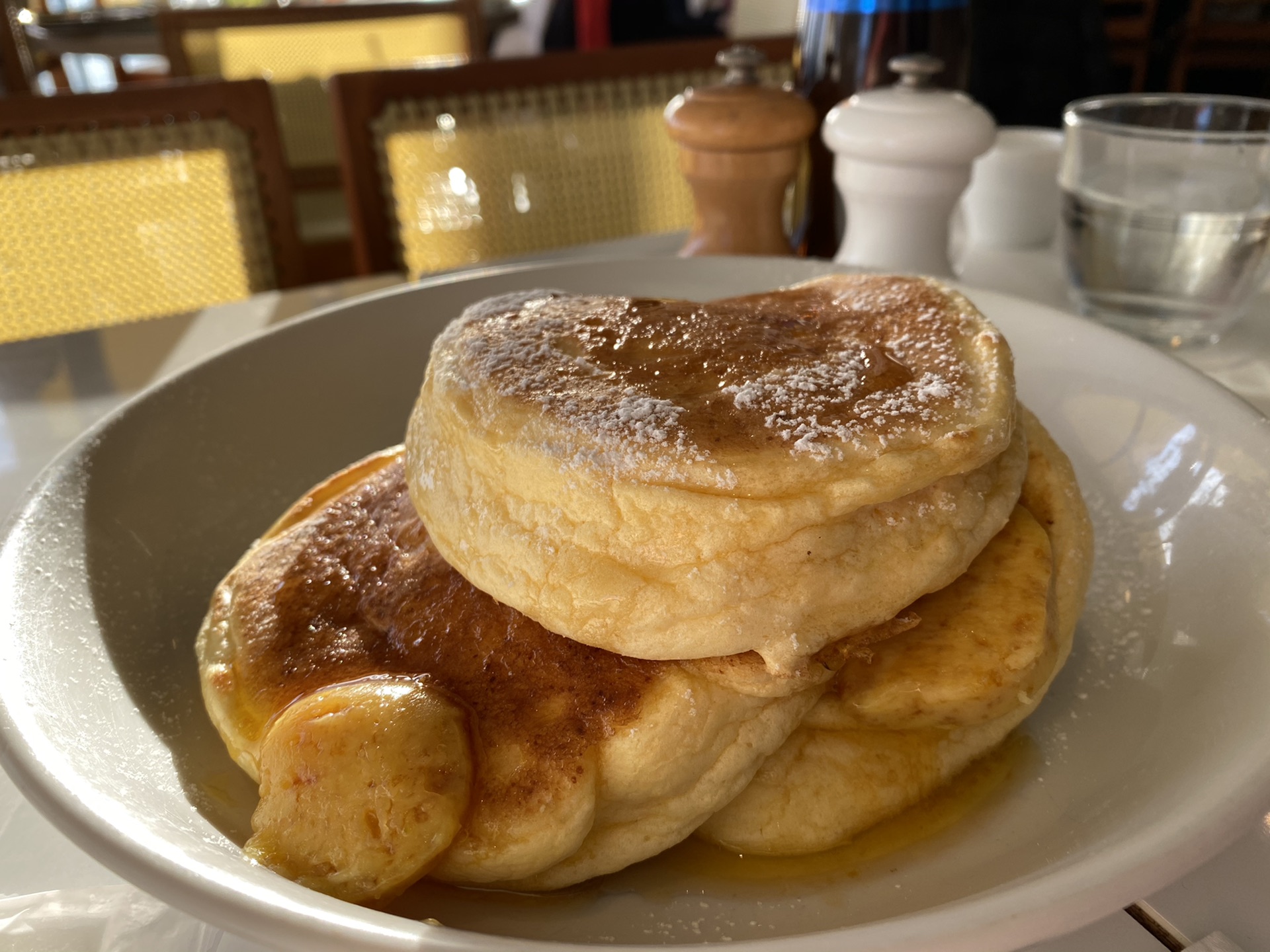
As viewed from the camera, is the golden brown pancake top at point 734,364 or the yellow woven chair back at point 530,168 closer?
the golden brown pancake top at point 734,364

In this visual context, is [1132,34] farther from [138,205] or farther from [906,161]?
[138,205]

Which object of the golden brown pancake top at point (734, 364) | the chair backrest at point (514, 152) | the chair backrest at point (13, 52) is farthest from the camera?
the chair backrest at point (13, 52)

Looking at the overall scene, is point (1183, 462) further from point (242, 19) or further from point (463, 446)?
point (242, 19)

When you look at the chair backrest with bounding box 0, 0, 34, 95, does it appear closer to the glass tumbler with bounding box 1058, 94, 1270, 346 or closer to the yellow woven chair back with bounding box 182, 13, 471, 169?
the yellow woven chair back with bounding box 182, 13, 471, 169

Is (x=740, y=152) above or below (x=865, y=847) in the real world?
above

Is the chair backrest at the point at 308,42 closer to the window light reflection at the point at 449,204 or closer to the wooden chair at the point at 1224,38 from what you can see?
the window light reflection at the point at 449,204

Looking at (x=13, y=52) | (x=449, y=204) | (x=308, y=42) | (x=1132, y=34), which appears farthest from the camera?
(x=13, y=52)

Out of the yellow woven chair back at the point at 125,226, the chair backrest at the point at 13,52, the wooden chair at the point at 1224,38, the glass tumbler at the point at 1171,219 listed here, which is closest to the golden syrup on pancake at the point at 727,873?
the glass tumbler at the point at 1171,219

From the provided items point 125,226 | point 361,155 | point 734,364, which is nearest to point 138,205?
point 125,226
